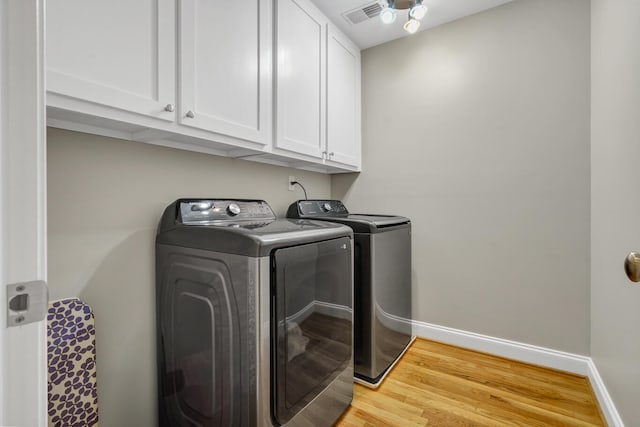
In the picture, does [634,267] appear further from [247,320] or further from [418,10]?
[418,10]

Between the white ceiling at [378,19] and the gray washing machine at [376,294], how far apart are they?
Result: 4.59 ft

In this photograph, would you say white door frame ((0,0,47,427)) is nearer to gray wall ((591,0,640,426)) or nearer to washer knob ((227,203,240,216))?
washer knob ((227,203,240,216))

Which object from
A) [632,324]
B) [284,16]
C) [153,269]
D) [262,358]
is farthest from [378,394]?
[284,16]

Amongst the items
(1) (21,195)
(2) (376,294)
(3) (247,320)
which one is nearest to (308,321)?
(3) (247,320)

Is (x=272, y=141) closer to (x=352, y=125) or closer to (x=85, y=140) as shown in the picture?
(x=85, y=140)

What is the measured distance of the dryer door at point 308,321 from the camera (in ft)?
3.65

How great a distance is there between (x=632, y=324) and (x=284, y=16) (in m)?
2.27

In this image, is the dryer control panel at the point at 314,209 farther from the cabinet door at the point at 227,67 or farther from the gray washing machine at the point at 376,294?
the cabinet door at the point at 227,67

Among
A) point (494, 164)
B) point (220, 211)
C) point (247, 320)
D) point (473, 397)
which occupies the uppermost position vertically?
point (494, 164)

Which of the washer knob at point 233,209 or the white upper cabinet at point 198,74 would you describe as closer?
the white upper cabinet at point 198,74

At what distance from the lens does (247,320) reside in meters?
1.04

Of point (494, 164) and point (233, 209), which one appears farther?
point (494, 164)

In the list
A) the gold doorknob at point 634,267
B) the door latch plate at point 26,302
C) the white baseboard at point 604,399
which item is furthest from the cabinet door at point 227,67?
the white baseboard at point 604,399

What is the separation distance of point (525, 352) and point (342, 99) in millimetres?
2307
